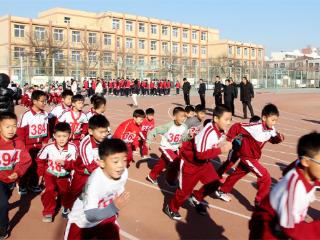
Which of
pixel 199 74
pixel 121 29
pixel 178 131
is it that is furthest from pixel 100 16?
pixel 178 131

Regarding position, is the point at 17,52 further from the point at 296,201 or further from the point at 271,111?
the point at 296,201

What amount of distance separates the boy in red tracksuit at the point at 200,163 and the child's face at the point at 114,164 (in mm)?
1805

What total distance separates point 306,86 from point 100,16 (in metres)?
36.8

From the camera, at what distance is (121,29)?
67000mm

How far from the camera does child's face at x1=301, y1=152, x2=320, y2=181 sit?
8.94 ft

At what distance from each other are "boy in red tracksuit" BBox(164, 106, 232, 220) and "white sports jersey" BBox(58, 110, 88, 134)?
2308 millimetres

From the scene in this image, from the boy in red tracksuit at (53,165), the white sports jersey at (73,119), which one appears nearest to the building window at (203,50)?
the white sports jersey at (73,119)

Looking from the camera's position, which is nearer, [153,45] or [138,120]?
[138,120]

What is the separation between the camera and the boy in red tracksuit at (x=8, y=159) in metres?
4.60

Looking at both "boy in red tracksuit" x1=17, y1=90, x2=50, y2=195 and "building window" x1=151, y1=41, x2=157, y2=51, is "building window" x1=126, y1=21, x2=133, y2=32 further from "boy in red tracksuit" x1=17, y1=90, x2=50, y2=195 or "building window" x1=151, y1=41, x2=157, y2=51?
"boy in red tracksuit" x1=17, y1=90, x2=50, y2=195

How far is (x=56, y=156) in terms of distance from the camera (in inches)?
210

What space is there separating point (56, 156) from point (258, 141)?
2977mm

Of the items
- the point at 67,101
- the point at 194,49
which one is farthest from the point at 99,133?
the point at 194,49

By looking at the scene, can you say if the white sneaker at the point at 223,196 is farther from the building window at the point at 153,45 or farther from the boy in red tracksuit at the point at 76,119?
the building window at the point at 153,45
